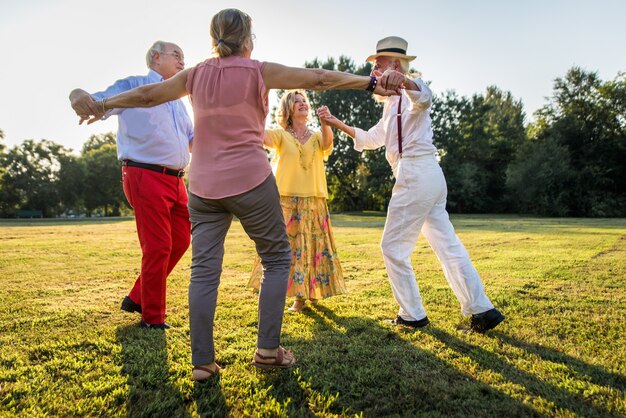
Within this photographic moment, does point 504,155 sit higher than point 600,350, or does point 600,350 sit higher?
point 504,155

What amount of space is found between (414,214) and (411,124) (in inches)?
30.5

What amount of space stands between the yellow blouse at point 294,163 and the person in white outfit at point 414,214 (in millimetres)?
1073

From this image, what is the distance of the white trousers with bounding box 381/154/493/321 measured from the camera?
12.6 feet

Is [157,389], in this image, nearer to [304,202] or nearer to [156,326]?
[156,326]

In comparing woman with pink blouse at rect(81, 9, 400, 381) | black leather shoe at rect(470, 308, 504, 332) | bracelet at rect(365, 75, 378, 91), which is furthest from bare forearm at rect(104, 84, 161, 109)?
black leather shoe at rect(470, 308, 504, 332)

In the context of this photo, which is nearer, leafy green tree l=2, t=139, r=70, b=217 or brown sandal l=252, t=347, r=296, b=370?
brown sandal l=252, t=347, r=296, b=370

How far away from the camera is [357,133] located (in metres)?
4.57

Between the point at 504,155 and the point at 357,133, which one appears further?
the point at 504,155

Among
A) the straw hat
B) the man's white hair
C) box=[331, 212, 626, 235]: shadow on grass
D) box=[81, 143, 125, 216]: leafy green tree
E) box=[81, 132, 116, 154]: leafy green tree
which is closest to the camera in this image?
the straw hat

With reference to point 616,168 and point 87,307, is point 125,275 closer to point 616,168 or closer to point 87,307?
point 87,307

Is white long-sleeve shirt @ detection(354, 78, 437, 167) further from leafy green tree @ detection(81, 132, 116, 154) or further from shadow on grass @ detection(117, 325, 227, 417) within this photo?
leafy green tree @ detection(81, 132, 116, 154)

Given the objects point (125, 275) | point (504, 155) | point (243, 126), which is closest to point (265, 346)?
point (243, 126)

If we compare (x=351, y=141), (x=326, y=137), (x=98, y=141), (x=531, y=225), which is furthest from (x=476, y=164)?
(x=98, y=141)

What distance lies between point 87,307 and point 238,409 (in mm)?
2961
